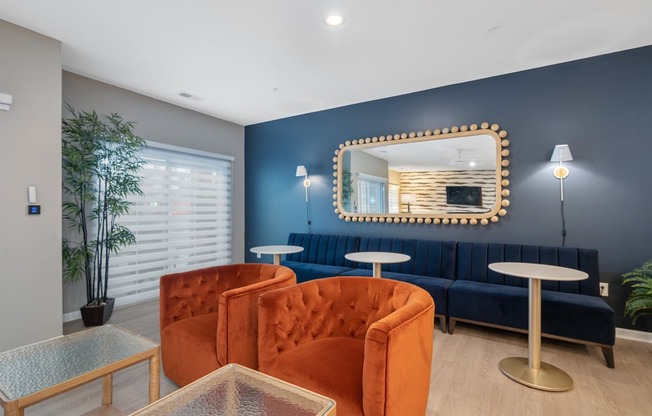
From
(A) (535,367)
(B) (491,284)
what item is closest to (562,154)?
(B) (491,284)

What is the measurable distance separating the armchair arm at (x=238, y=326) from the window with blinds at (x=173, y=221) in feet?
8.85

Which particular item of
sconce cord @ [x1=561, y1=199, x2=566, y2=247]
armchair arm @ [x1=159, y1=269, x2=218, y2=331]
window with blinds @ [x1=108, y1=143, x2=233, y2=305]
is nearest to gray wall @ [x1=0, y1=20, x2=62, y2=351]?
window with blinds @ [x1=108, y1=143, x2=233, y2=305]

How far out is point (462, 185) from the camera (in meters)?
3.53

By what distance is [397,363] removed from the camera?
125 cm

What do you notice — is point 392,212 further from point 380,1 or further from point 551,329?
point 380,1

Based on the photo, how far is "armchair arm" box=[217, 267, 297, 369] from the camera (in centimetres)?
173

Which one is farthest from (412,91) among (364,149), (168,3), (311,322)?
(311,322)

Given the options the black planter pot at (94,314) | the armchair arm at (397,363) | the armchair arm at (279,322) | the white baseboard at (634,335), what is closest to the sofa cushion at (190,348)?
the armchair arm at (279,322)

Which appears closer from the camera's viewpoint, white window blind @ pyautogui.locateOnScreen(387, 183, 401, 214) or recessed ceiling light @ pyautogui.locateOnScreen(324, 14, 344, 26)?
recessed ceiling light @ pyautogui.locateOnScreen(324, 14, 344, 26)

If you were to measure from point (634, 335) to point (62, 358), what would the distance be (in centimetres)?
433

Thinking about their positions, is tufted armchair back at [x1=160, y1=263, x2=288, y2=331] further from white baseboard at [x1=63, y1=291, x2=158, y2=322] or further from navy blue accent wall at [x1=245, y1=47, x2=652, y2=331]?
navy blue accent wall at [x1=245, y1=47, x2=652, y2=331]

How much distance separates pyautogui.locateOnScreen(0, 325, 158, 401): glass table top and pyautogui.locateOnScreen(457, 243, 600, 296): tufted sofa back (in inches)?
117

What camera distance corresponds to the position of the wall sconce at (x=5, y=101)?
2.32 meters

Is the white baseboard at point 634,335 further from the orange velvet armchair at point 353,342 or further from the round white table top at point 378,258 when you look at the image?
the orange velvet armchair at point 353,342
